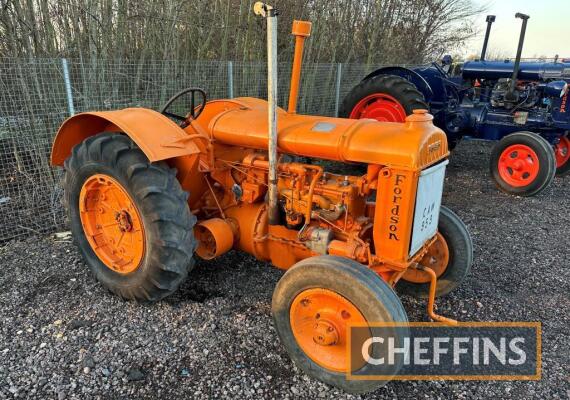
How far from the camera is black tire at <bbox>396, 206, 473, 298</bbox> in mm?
2773

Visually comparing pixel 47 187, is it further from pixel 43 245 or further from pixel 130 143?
pixel 130 143

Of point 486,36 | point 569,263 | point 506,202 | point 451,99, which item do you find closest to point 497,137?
point 451,99

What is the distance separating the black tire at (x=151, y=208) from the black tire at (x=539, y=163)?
467cm

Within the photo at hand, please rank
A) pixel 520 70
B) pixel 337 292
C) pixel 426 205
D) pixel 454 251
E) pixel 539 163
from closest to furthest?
pixel 337 292, pixel 426 205, pixel 454 251, pixel 539 163, pixel 520 70

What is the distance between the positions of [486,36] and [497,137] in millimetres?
1999

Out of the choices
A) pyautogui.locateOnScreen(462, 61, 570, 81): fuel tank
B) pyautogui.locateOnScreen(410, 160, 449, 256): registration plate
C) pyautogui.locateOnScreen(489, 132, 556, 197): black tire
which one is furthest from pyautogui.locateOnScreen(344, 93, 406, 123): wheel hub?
pyautogui.locateOnScreen(410, 160, 449, 256): registration plate

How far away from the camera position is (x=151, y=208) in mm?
2461

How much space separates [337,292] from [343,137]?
856 millimetres

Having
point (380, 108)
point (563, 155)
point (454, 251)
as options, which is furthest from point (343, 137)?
point (563, 155)

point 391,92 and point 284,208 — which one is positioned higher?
point 391,92

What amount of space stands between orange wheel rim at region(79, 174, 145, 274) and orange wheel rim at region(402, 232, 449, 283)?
5.85 ft

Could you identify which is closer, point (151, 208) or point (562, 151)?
point (151, 208)

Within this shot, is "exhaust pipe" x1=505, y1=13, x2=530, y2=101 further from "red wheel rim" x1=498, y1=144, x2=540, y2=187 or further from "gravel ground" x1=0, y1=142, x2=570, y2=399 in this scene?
"gravel ground" x1=0, y1=142, x2=570, y2=399

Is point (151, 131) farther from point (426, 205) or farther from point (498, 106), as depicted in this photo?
point (498, 106)
